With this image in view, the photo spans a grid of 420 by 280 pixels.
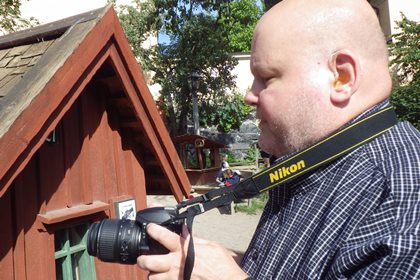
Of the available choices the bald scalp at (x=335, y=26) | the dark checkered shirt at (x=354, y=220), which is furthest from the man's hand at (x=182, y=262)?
the bald scalp at (x=335, y=26)

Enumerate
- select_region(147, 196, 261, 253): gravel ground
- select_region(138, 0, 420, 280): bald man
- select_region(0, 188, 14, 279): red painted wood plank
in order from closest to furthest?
1. select_region(138, 0, 420, 280): bald man
2. select_region(0, 188, 14, 279): red painted wood plank
3. select_region(147, 196, 261, 253): gravel ground

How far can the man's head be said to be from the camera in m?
1.18

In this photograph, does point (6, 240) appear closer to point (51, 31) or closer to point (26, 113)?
point (26, 113)

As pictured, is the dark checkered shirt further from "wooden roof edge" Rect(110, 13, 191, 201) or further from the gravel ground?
the gravel ground

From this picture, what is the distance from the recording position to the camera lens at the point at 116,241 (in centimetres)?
140

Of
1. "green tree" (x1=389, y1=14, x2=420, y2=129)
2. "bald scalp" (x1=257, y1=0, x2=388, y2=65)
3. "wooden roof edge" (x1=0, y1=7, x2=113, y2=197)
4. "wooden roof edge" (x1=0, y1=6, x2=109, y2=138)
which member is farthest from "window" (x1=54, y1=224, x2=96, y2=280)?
"green tree" (x1=389, y1=14, x2=420, y2=129)

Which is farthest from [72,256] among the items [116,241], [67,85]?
[116,241]

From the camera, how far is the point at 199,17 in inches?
641

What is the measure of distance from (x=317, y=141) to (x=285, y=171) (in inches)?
5.5

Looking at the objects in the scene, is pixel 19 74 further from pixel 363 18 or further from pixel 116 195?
pixel 363 18

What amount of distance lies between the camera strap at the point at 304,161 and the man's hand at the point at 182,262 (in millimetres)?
29

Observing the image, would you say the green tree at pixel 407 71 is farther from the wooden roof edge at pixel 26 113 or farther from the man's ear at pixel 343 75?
the man's ear at pixel 343 75

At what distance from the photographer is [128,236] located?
4.66 ft

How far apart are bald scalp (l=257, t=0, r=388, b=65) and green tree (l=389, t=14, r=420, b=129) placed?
1218 centimetres
